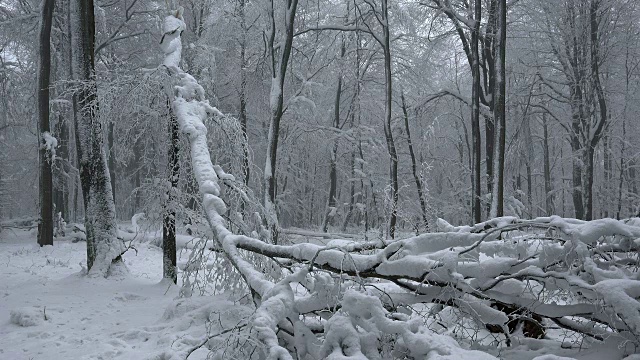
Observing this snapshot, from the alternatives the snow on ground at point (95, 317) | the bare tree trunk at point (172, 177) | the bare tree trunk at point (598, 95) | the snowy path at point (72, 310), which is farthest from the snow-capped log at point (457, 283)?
the bare tree trunk at point (598, 95)

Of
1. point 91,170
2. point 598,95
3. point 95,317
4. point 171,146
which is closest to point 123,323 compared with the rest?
point 95,317

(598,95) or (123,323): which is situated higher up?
(598,95)

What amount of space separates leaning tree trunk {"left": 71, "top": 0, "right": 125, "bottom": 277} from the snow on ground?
563 millimetres

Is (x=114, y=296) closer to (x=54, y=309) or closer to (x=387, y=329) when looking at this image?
(x=54, y=309)

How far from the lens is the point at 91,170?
305 inches

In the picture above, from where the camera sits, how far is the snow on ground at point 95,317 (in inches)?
166

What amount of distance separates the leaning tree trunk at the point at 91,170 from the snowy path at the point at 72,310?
616 millimetres

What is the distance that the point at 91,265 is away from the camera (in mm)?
7555

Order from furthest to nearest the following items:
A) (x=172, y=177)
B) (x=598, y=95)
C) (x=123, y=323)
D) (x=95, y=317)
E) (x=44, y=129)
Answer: (x=598, y=95)
(x=44, y=129)
(x=172, y=177)
(x=95, y=317)
(x=123, y=323)

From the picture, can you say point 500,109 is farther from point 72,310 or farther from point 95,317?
point 72,310

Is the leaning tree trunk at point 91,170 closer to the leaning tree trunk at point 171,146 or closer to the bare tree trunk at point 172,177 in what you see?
the leaning tree trunk at point 171,146

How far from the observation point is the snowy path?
4.29 metres

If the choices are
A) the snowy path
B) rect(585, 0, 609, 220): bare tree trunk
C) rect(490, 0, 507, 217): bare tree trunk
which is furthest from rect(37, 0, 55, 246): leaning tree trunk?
rect(585, 0, 609, 220): bare tree trunk

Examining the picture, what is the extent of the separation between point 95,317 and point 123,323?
1.61 ft
